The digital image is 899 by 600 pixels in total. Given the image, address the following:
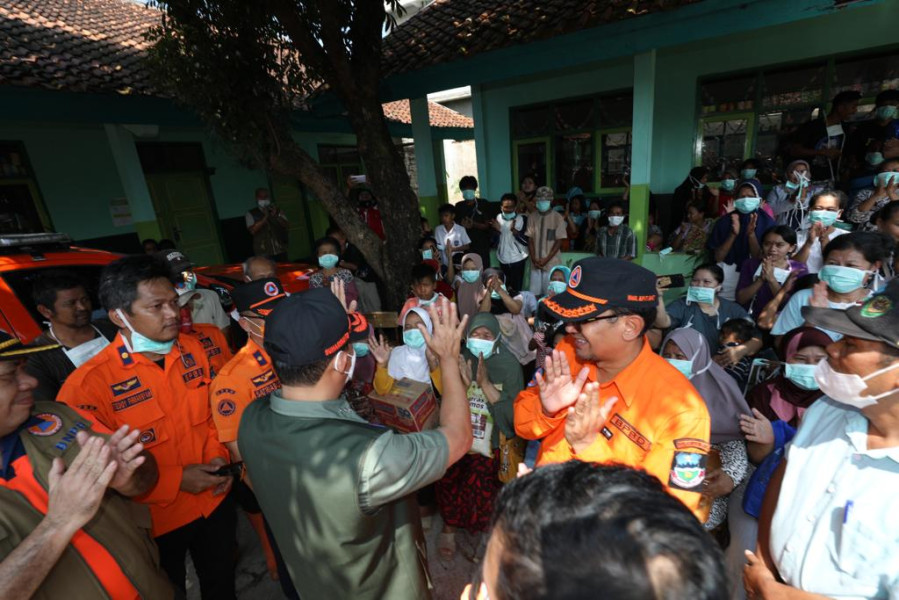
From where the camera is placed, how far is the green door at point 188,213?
898 cm

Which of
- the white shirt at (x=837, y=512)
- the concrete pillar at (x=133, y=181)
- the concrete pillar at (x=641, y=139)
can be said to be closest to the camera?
the white shirt at (x=837, y=512)

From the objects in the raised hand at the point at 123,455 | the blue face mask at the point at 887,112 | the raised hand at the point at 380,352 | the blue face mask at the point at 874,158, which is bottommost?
the raised hand at the point at 380,352

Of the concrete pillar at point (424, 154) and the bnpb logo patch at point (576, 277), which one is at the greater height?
the concrete pillar at point (424, 154)

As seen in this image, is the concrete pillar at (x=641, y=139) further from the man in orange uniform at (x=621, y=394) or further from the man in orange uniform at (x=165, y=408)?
the man in orange uniform at (x=165, y=408)

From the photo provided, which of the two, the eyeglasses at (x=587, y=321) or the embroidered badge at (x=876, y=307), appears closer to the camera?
the embroidered badge at (x=876, y=307)

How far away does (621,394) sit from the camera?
1616 mm

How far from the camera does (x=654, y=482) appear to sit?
0.77 metres

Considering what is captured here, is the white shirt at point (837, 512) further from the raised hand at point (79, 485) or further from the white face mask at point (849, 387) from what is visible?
the raised hand at point (79, 485)

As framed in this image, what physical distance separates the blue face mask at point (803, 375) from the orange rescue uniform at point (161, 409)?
10.6ft

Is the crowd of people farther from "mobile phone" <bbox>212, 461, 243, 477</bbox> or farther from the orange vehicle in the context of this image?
the orange vehicle

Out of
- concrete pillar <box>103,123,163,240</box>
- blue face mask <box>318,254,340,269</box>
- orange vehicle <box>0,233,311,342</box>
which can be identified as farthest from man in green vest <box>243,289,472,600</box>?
concrete pillar <box>103,123,163,240</box>

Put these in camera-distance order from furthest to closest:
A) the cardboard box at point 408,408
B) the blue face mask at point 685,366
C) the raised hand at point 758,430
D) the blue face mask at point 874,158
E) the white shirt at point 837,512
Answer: the blue face mask at point 874,158 < the blue face mask at point 685,366 < the raised hand at point 758,430 < the cardboard box at point 408,408 < the white shirt at point 837,512

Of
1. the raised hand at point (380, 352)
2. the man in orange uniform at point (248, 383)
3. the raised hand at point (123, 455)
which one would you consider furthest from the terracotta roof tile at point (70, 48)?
the raised hand at point (123, 455)

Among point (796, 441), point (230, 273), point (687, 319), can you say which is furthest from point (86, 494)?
point (230, 273)
